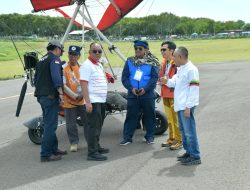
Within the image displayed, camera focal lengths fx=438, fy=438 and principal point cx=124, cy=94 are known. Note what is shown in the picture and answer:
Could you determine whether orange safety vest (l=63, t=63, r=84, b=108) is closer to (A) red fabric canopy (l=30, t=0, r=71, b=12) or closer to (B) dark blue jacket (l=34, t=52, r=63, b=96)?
(B) dark blue jacket (l=34, t=52, r=63, b=96)

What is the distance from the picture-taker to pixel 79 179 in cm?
574

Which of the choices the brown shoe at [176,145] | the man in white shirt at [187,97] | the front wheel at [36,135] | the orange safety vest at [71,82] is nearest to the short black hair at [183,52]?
the man in white shirt at [187,97]

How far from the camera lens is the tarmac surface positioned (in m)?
5.45

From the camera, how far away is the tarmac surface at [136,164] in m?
5.45

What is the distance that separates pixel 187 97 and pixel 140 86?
4.88 feet

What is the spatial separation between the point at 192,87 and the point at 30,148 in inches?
127

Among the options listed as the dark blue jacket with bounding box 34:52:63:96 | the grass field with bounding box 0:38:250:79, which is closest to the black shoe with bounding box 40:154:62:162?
the dark blue jacket with bounding box 34:52:63:96

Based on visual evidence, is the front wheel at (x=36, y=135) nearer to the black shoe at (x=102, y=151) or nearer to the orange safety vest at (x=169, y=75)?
the black shoe at (x=102, y=151)

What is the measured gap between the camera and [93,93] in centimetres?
670

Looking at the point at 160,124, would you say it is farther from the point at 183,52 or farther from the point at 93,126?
the point at 183,52

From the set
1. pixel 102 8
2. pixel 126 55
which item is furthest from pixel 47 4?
pixel 126 55

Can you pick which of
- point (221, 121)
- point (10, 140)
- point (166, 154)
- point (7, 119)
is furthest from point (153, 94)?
point (7, 119)

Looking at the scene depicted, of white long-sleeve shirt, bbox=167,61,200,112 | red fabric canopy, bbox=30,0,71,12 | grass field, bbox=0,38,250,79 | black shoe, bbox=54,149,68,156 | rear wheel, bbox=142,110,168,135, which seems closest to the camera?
white long-sleeve shirt, bbox=167,61,200,112

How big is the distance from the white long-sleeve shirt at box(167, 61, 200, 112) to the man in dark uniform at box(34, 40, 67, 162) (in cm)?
174
